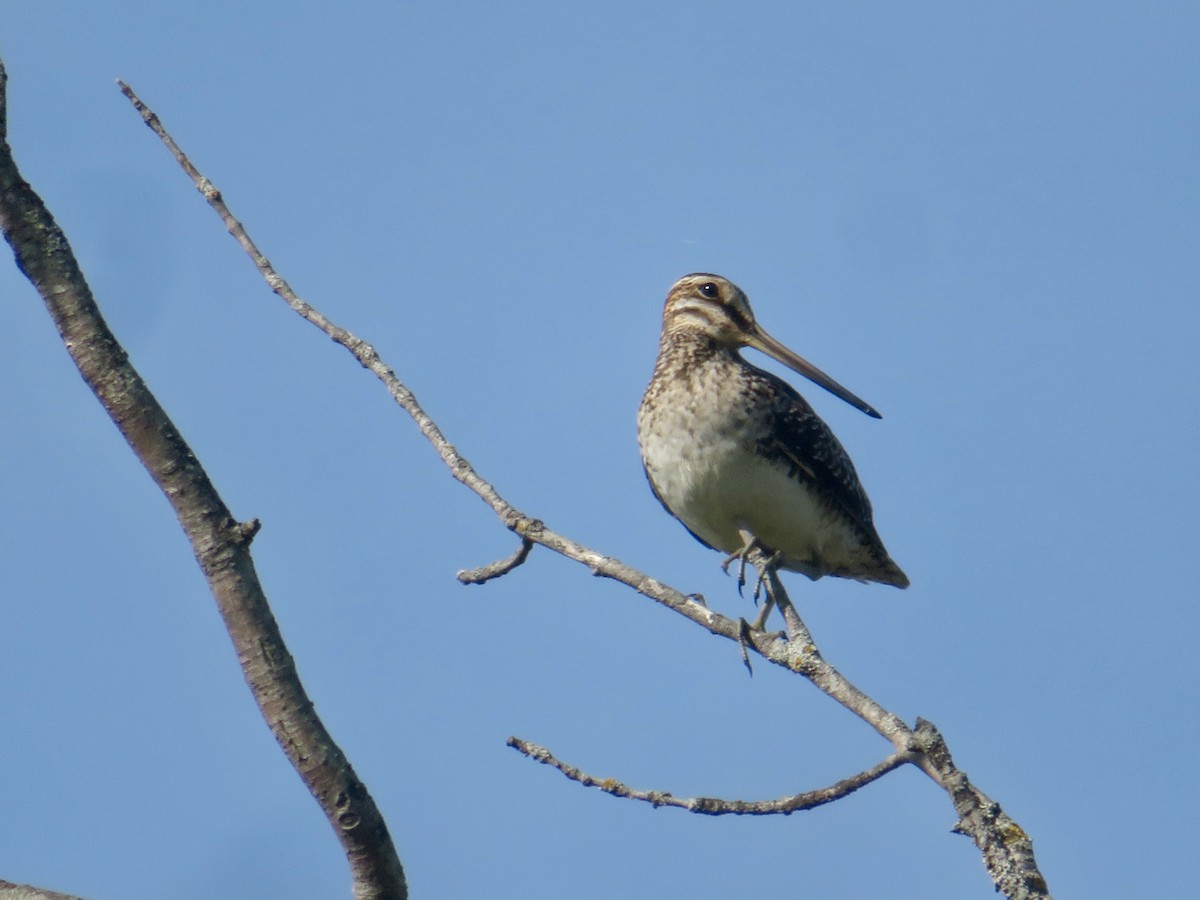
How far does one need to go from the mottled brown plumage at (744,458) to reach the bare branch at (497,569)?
2291 mm

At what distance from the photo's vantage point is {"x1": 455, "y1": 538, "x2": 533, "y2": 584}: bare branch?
214 inches

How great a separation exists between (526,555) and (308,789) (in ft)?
5.39

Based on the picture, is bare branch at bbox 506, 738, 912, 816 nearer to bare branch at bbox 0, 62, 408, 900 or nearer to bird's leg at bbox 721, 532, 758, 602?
bare branch at bbox 0, 62, 408, 900

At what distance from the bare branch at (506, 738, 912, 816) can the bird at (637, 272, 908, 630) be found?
2.96 meters

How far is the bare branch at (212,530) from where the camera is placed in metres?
3.99

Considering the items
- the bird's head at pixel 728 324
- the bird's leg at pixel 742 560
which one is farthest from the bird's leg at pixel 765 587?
the bird's head at pixel 728 324

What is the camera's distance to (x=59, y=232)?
4211 millimetres

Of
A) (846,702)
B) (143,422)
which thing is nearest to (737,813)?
(846,702)

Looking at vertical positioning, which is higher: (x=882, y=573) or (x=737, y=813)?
(x=882, y=573)

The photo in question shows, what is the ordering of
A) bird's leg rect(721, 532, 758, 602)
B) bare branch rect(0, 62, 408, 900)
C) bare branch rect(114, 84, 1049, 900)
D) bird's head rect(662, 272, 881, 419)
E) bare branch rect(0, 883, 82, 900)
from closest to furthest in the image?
bare branch rect(0, 883, 82, 900)
bare branch rect(0, 62, 408, 900)
bare branch rect(114, 84, 1049, 900)
bird's leg rect(721, 532, 758, 602)
bird's head rect(662, 272, 881, 419)

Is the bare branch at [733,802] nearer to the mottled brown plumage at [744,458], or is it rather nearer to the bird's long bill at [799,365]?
the mottled brown plumage at [744,458]

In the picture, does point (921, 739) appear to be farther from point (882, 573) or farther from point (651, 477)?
point (882, 573)

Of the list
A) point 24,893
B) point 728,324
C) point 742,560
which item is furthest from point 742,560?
point 24,893

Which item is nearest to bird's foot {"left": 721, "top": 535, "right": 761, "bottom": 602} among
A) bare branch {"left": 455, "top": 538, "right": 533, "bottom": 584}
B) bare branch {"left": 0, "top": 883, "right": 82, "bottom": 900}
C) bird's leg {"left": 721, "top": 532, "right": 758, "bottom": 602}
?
bird's leg {"left": 721, "top": 532, "right": 758, "bottom": 602}
